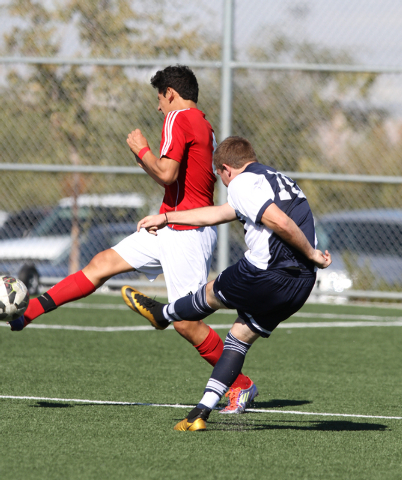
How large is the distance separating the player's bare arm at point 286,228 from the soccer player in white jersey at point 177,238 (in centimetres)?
99

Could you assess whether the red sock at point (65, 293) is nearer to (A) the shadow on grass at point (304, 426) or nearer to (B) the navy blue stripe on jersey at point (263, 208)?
(A) the shadow on grass at point (304, 426)

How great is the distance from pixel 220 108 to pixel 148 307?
6.35 meters

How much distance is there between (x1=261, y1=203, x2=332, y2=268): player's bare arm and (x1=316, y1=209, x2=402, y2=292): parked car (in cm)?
678

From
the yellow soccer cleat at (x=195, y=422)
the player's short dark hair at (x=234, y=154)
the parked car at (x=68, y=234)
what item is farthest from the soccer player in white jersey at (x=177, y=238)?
the parked car at (x=68, y=234)

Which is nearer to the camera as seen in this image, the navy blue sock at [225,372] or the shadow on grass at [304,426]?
the navy blue sock at [225,372]

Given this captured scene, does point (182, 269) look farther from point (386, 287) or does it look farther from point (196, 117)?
point (386, 287)

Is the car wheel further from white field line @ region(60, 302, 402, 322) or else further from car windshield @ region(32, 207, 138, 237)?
car windshield @ region(32, 207, 138, 237)

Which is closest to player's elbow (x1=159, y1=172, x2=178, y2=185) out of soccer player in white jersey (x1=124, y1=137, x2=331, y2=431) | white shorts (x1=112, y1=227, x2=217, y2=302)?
white shorts (x1=112, y1=227, x2=217, y2=302)

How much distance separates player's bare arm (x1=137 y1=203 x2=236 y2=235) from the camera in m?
4.47

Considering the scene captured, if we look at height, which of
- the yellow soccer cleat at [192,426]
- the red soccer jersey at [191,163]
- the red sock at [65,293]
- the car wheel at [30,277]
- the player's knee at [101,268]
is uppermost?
the car wheel at [30,277]

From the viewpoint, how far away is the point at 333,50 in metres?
10.8

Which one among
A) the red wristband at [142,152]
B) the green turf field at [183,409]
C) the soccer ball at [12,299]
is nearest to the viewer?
the green turf field at [183,409]

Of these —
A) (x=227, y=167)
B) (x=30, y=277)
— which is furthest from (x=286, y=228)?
(x=30, y=277)

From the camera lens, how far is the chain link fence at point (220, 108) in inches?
421
